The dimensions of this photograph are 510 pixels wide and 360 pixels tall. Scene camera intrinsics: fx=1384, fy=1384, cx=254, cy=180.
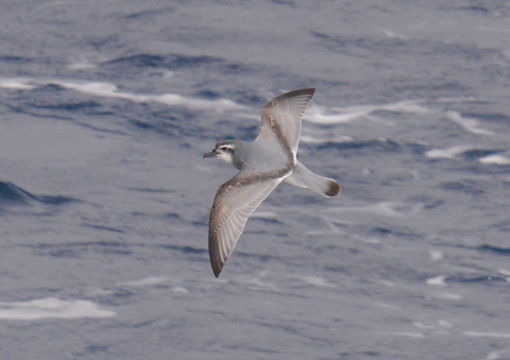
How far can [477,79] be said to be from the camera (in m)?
21.7

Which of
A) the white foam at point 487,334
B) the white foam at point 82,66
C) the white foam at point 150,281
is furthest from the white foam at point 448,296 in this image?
the white foam at point 82,66

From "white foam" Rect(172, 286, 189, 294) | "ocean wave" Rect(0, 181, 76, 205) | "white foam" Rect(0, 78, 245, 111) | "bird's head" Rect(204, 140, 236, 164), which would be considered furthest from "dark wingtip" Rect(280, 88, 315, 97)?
"white foam" Rect(0, 78, 245, 111)

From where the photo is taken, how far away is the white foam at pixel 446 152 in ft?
62.5

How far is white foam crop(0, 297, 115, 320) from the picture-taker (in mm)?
14750

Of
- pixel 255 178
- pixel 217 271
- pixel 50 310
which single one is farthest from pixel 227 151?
pixel 50 310

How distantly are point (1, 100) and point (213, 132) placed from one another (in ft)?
10.8

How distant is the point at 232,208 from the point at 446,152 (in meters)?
6.56

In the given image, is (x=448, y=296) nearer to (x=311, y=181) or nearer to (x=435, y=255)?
(x=435, y=255)

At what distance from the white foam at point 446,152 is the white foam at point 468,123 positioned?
0.59 m

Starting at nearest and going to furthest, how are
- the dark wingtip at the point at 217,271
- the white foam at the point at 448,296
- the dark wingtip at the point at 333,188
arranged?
the dark wingtip at the point at 217,271 < the dark wingtip at the point at 333,188 < the white foam at the point at 448,296

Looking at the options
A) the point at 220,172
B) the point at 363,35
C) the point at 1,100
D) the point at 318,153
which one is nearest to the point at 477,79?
the point at 363,35

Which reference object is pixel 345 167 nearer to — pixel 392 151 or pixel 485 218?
pixel 392 151

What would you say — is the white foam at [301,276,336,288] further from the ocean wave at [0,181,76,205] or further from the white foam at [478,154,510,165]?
the white foam at [478,154,510,165]

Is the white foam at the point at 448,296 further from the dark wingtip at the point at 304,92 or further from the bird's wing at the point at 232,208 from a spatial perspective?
the bird's wing at the point at 232,208
